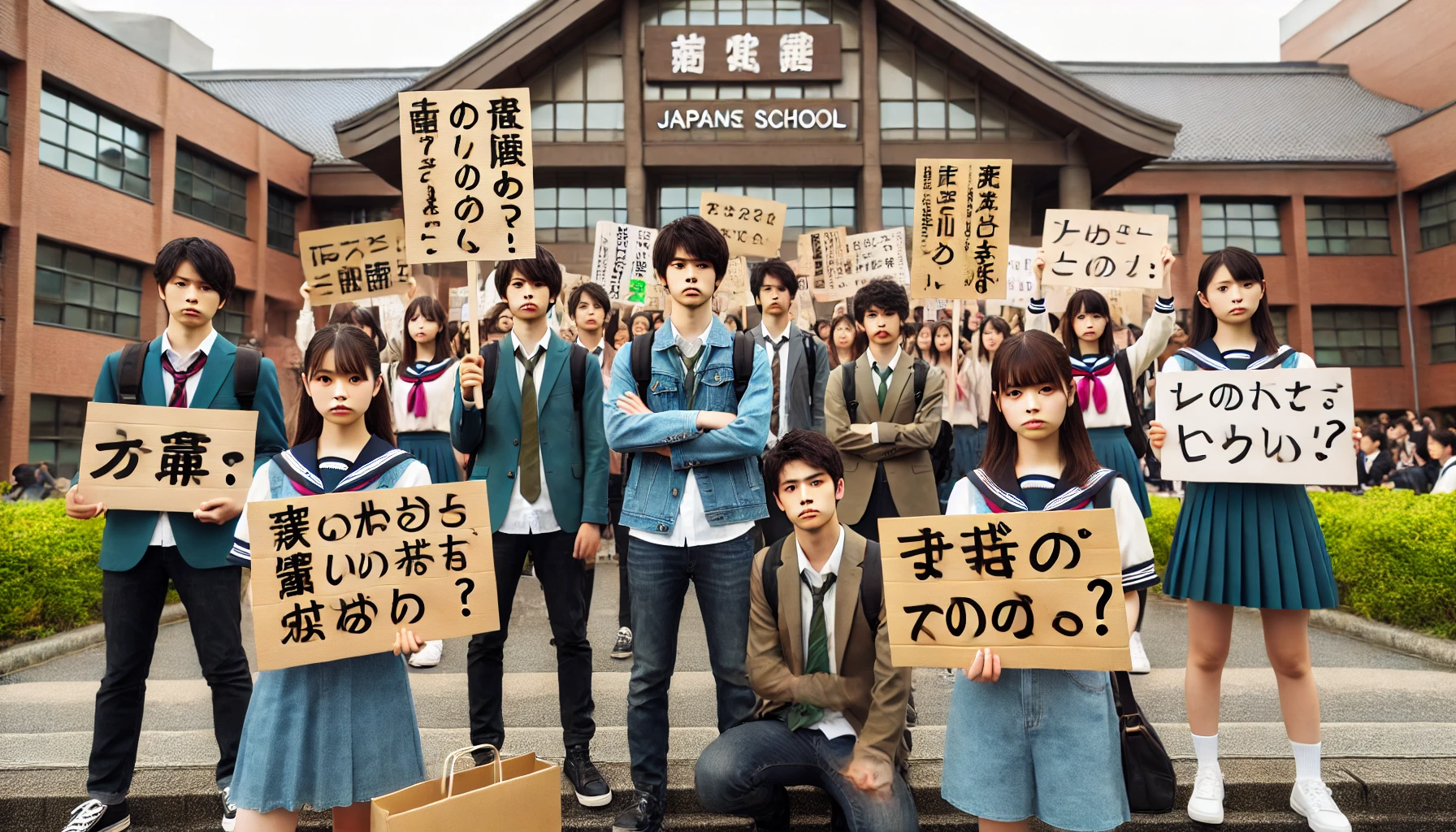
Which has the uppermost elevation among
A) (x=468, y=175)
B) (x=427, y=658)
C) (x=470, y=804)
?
(x=468, y=175)

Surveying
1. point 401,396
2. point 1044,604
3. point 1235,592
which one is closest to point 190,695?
point 401,396

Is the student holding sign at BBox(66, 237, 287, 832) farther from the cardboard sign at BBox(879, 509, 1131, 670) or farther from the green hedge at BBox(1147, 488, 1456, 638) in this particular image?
the green hedge at BBox(1147, 488, 1456, 638)

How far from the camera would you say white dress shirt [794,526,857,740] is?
2.99 metres

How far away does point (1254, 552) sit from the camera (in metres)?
3.24

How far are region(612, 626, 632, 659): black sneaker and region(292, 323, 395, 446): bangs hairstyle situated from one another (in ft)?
10.3

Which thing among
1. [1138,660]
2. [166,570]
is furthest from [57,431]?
[1138,660]

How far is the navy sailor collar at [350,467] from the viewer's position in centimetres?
276

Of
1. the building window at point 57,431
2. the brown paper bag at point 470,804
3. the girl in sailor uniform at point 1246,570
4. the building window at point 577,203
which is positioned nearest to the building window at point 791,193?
the building window at point 577,203

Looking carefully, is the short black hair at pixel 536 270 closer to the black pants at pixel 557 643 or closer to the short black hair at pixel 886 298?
the black pants at pixel 557 643

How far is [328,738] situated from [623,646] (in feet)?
10.5

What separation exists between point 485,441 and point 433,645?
2.76 metres

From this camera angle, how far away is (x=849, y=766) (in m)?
2.80

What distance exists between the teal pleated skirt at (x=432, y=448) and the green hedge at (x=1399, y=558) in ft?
15.0

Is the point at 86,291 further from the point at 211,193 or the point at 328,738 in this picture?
the point at 328,738
